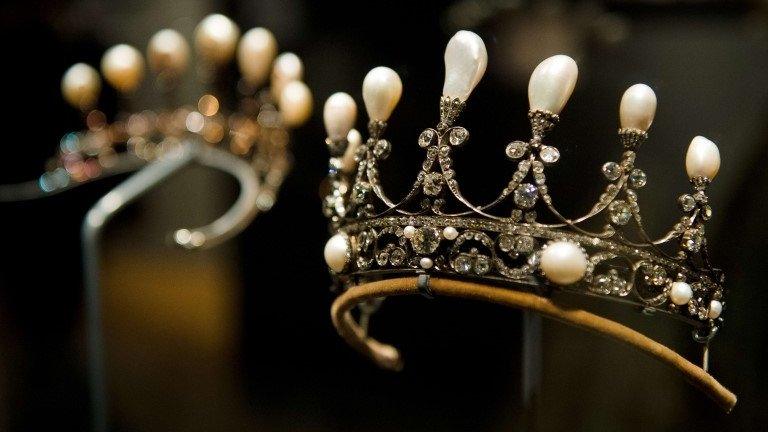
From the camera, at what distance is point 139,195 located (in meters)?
1.12

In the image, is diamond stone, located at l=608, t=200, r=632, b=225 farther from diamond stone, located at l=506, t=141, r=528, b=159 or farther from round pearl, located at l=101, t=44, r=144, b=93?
round pearl, located at l=101, t=44, r=144, b=93

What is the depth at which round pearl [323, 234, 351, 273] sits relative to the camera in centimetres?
70

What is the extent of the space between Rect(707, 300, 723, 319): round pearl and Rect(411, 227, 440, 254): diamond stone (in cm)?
21

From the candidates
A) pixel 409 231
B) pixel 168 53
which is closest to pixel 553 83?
pixel 409 231

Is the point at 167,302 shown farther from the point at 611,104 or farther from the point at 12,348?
the point at 611,104

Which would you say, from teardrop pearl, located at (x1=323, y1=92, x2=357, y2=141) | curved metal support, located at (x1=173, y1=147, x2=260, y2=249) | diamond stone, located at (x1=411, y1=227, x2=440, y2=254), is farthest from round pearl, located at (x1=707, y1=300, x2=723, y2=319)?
curved metal support, located at (x1=173, y1=147, x2=260, y2=249)

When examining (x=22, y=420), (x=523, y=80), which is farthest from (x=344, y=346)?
(x=523, y=80)

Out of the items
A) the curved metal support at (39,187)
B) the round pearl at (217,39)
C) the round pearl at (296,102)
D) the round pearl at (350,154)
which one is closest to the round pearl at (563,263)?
the round pearl at (350,154)

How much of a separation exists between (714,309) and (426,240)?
0.22m

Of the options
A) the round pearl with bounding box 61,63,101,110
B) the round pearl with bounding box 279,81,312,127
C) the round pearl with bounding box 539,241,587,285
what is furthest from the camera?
the round pearl with bounding box 61,63,101,110

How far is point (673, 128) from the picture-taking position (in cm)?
68

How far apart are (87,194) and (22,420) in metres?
0.31

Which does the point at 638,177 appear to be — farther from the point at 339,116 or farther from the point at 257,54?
the point at 257,54

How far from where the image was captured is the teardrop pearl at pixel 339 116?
73 cm
